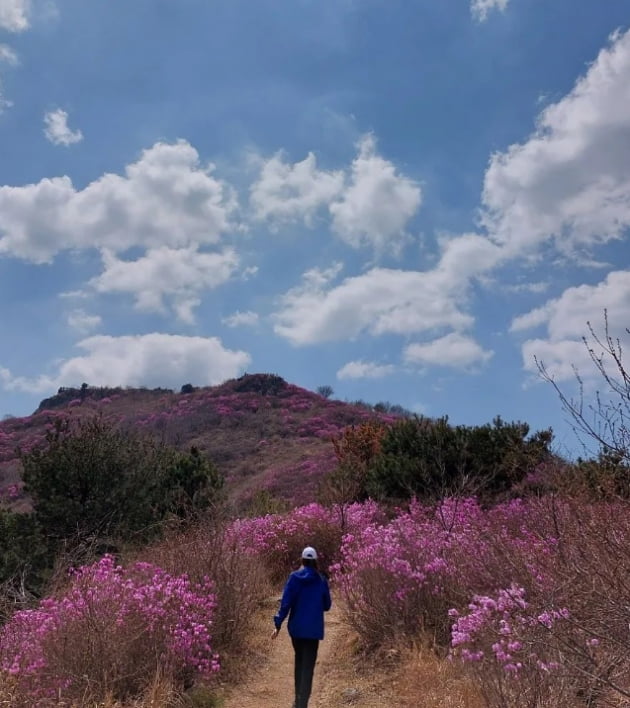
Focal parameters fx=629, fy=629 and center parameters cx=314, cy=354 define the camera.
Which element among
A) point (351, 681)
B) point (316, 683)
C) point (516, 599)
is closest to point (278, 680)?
point (316, 683)

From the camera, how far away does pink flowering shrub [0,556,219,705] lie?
5.70m

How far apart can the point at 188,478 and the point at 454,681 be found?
39.0 ft

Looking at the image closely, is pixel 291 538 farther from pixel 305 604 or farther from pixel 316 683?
pixel 305 604

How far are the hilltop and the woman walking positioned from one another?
17.3 metres

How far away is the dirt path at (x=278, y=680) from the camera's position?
6625 millimetres

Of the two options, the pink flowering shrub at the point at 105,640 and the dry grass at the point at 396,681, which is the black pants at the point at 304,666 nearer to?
the dry grass at the point at 396,681

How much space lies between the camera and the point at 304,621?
5832 millimetres

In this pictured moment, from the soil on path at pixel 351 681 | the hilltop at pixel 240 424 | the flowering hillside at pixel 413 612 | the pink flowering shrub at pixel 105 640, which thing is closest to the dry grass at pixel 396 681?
the soil on path at pixel 351 681

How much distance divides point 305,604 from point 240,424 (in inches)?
1676

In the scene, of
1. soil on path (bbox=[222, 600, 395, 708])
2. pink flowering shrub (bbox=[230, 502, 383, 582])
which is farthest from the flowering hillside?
pink flowering shrub (bbox=[230, 502, 383, 582])

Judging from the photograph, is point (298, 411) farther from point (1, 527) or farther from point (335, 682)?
point (335, 682)

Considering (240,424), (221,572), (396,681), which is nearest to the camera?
(396,681)

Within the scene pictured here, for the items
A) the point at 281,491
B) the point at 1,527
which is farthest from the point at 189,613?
the point at 281,491

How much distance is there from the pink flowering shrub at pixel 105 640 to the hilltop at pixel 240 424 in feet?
54.4
